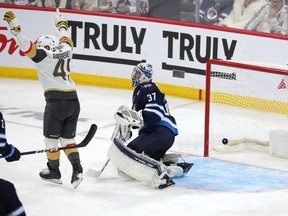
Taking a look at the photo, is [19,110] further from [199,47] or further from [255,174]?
[255,174]

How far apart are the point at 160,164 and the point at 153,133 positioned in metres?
0.34

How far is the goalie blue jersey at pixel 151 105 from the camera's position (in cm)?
689

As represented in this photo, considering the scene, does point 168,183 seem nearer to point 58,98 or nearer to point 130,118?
point 130,118

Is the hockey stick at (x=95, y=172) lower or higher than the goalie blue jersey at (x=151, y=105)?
lower

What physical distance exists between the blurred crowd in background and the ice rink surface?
1284mm

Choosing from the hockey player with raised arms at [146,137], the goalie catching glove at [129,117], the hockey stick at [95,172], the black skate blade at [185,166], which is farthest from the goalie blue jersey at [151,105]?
the hockey stick at [95,172]

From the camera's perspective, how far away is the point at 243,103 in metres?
8.53

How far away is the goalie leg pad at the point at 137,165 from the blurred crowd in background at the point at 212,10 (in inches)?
121

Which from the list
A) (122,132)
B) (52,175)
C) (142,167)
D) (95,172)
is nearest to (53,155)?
(52,175)

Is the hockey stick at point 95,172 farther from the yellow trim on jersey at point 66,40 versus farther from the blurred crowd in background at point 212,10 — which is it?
the blurred crowd in background at point 212,10

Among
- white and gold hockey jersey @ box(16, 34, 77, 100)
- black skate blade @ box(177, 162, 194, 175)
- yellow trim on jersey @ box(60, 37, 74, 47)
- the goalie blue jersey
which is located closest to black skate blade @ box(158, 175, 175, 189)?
black skate blade @ box(177, 162, 194, 175)

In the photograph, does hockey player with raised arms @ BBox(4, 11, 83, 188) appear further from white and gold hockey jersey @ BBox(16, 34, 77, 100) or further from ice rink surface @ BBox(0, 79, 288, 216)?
ice rink surface @ BBox(0, 79, 288, 216)

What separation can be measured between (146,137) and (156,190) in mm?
461

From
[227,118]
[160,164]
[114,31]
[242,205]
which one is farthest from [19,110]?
[242,205]
